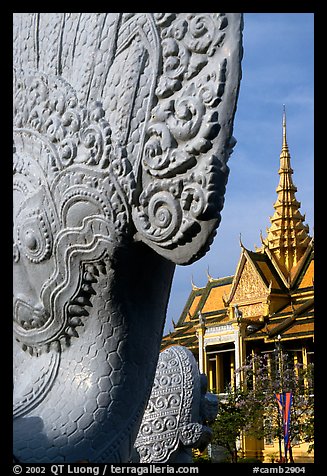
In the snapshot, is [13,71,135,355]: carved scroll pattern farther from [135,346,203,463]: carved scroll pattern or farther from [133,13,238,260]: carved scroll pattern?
[135,346,203,463]: carved scroll pattern

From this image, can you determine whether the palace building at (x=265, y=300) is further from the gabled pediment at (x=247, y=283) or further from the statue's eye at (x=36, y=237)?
the statue's eye at (x=36, y=237)

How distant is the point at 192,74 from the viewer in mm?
1946

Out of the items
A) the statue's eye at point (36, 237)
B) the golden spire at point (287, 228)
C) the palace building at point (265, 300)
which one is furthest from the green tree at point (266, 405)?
the statue's eye at point (36, 237)

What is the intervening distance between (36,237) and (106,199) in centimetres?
25

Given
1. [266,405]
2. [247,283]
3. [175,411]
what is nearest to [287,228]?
[247,283]

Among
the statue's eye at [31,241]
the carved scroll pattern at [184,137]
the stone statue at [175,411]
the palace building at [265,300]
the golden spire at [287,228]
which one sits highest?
the golden spire at [287,228]

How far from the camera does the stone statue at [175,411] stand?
3850mm

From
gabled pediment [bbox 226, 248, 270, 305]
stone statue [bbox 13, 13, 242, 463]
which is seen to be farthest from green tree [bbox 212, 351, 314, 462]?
stone statue [bbox 13, 13, 242, 463]

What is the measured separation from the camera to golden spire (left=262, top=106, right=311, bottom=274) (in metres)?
23.0

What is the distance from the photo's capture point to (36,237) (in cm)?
212

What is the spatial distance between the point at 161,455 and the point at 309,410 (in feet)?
42.2

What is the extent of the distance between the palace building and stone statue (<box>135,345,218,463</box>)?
53.7 ft

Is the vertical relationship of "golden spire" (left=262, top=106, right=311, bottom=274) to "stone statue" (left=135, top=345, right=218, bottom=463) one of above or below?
above
